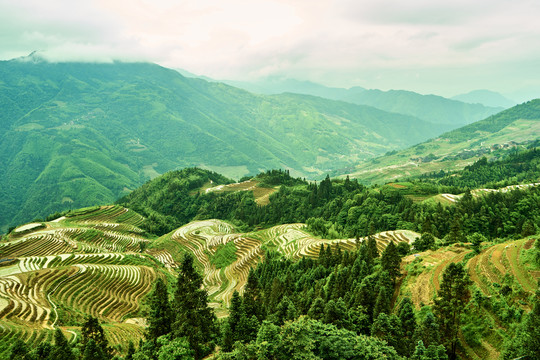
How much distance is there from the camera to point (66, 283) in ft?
205

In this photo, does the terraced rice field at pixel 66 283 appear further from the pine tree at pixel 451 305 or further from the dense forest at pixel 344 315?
the pine tree at pixel 451 305

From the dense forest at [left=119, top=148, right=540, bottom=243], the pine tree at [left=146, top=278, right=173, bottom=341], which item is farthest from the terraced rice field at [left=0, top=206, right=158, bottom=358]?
the dense forest at [left=119, top=148, right=540, bottom=243]

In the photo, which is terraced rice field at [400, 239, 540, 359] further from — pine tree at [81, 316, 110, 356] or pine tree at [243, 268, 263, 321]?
pine tree at [81, 316, 110, 356]

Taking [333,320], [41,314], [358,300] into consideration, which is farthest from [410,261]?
[41,314]

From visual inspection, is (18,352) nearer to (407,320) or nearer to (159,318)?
(159,318)

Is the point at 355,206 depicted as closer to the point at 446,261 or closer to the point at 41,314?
the point at 446,261

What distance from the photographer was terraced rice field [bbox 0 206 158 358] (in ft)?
151

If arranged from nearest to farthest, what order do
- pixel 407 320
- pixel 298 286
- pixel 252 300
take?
pixel 407 320, pixel 252 300, pixel 298 286

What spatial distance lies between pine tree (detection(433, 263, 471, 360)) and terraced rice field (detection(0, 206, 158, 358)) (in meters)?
41.4

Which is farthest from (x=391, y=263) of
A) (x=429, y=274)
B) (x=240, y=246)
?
(x=240, y=246)

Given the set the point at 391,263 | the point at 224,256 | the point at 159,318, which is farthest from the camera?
the point at 224,256

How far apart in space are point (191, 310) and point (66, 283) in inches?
1924

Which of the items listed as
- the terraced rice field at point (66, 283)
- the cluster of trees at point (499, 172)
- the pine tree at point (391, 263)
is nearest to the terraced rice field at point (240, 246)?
the terraced rice field at point (66, 283)

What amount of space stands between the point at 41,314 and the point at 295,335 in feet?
159
